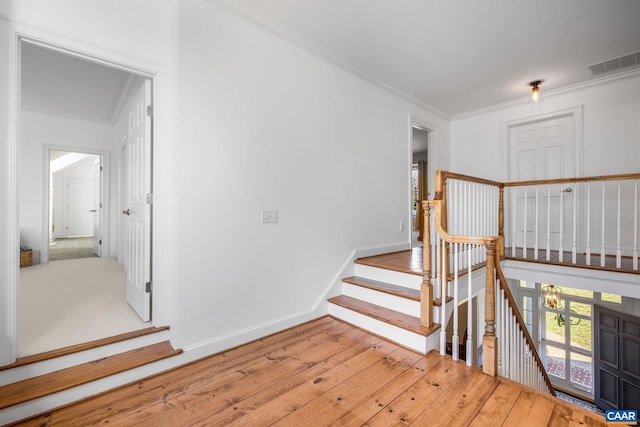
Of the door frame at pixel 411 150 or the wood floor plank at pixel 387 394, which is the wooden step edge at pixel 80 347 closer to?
the wood floor plank at pixel 387 394

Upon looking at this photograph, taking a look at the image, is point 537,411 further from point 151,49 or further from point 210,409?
point 151,49

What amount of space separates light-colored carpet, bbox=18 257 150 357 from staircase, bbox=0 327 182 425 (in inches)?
5.5

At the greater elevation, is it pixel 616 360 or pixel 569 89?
pixel 569 89

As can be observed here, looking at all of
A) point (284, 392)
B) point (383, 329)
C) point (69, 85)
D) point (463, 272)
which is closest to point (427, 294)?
point (383, 329)

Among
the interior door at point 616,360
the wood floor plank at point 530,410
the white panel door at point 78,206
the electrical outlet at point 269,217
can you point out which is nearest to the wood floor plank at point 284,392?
the wood floor plank at point 530,410

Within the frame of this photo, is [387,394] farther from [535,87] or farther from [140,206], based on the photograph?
[535,87]

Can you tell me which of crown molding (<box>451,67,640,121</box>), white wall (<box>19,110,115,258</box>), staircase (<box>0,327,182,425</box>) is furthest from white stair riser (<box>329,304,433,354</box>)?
white wall (<box>19,110,115,258</box>)

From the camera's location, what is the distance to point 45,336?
6.54 ft

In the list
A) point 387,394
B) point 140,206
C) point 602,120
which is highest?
point 602,120

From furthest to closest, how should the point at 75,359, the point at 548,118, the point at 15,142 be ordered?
the point at 548,118, the point at 75,359, the point at 15,142

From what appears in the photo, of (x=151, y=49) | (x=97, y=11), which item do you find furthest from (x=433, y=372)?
(x=97, y=11)

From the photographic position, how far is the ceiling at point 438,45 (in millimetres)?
2377

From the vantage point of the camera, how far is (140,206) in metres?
2.43

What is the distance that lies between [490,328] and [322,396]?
124 centimetres
